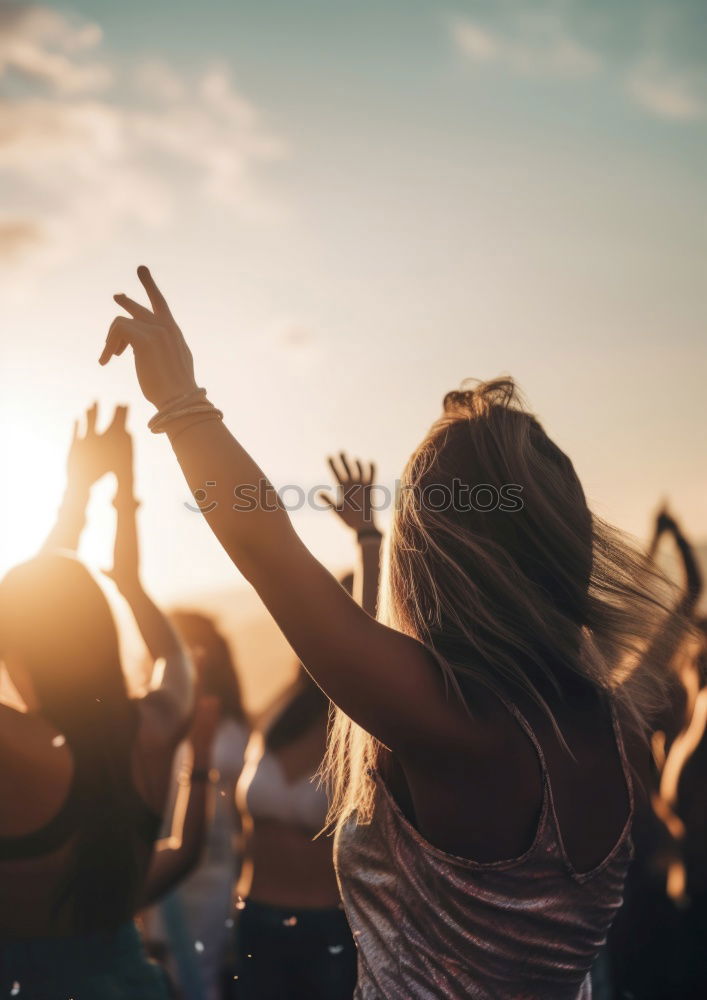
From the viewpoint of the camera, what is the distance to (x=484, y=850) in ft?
5.23

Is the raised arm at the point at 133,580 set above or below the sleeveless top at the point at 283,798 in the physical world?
above

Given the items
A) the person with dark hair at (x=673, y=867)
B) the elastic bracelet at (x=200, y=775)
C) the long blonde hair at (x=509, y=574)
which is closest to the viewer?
the long blonde hair at (x=509, y=574)

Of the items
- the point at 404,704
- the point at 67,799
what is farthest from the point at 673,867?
the point at 404,704

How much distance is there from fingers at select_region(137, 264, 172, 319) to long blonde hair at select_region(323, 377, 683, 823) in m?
0.64

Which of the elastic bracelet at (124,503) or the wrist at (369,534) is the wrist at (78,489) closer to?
the elastic bracelet at (124,503)

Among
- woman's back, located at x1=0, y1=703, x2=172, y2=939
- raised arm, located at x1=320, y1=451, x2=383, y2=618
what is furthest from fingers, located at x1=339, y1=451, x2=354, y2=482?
woman's back, located at x1=0, y1=703, x2=172, y2=939

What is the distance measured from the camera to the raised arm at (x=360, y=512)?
2.66 metres

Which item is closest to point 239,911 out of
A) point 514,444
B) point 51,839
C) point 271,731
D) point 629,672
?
point 271,731

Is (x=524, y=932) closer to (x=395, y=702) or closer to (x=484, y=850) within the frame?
(x=484, y=850)

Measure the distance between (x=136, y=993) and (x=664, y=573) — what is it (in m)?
2.00

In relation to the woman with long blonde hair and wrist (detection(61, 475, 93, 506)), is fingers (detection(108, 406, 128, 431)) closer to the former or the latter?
wrist (detection(61, 475, 93, 506))

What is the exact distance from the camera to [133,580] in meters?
3.14

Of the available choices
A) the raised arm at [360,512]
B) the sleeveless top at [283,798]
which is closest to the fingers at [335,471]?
the raised arm at [360,512]

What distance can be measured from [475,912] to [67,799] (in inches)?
54.5
